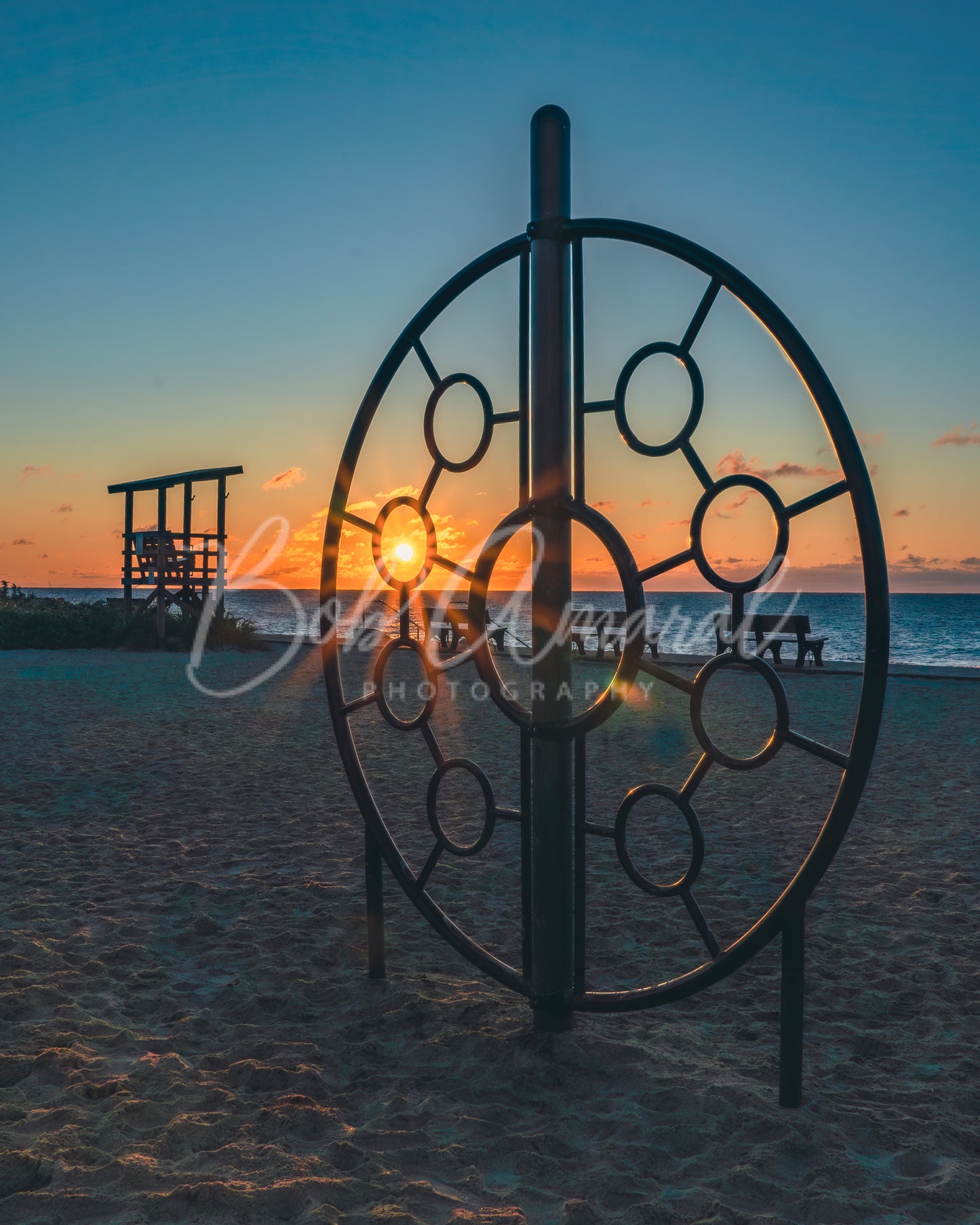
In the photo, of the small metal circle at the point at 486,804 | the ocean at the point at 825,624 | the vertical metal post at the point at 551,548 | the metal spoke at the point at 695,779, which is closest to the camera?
the metal spoke at the point at 695,779

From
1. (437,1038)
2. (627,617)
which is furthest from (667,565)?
(437,1038)

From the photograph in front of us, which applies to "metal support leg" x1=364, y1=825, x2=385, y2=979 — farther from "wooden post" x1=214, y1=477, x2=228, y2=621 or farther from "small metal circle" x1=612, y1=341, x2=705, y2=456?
"wooden post" x1=214, y1=477, x2=228, y2=621

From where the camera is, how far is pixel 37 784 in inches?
276

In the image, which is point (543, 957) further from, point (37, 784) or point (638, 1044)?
point (37, 784)

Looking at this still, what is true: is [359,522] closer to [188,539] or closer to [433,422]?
[433,422]

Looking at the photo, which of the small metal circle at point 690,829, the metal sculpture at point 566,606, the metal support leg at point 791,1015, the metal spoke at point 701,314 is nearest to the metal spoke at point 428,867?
the metal sculpture at point 566,606

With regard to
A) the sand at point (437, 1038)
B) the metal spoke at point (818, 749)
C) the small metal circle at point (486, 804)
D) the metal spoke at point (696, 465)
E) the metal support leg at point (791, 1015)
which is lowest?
the sand at point (437, 1038)

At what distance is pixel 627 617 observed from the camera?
2838mm

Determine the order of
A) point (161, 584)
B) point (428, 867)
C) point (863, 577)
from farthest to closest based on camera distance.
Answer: point (161, 584)
point (428, 867)
point (863, 577)

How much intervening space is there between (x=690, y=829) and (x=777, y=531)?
97 cm

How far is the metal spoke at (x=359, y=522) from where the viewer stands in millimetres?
3617

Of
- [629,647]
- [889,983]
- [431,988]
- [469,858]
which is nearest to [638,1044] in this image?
[431,988]

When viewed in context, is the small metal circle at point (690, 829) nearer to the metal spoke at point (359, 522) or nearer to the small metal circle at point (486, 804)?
the small metal circle at point (486, 804)

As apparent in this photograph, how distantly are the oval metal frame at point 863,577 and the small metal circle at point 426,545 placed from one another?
163 mm
